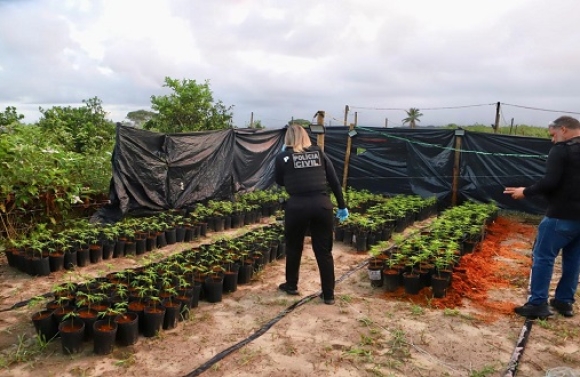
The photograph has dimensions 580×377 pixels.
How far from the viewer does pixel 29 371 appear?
9.15 feet

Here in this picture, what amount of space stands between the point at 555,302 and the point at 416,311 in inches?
53.7

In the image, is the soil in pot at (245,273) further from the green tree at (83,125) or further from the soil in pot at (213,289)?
the green tree at (83,125)

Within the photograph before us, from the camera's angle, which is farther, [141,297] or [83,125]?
[83,125]

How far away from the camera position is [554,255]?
358 centimetres

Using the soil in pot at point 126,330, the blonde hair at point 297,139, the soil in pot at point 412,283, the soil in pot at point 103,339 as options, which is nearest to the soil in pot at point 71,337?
the soil in pot at point 103,339

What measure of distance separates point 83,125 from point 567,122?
10.5m

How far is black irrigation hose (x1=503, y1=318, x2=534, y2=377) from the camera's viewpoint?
9.41ft

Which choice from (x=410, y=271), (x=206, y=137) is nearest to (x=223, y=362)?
(x=410, y=271)

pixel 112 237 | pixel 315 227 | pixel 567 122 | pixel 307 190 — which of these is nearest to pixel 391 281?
pixel 315 227

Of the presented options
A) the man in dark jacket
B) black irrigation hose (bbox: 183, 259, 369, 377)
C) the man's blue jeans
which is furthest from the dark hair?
black irrigation hose (bbox: 183, 259, 369, 377)

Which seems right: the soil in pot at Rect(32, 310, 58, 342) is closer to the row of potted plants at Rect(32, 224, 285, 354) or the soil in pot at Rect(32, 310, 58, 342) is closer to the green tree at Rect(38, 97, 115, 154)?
the row of potted plants at Rect(32, 224, 285, 354)

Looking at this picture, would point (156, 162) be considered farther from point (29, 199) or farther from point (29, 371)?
point (29, 371)

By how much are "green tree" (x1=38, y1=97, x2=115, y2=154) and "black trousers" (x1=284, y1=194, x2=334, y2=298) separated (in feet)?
22.1

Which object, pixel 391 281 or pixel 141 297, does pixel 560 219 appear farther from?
pixel 141 297
